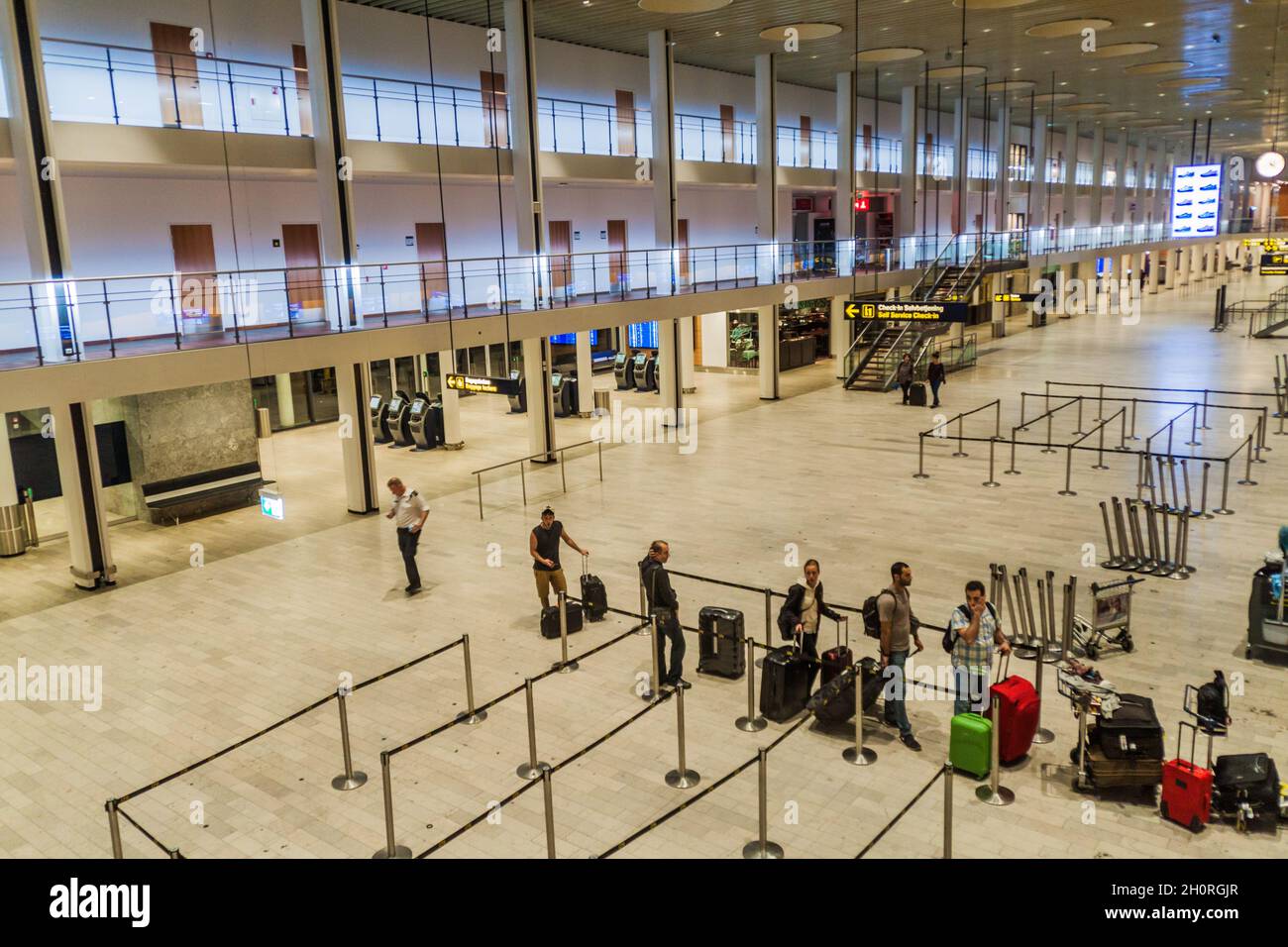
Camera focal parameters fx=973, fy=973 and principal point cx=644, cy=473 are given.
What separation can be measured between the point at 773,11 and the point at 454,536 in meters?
14.0

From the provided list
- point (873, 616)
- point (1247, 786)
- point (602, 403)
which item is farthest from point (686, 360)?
point (1247, 786)

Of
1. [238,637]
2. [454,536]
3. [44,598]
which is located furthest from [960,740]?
[44,598]

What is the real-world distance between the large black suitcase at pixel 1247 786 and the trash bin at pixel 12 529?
1683 cm

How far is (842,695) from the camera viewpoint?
28.8 feet

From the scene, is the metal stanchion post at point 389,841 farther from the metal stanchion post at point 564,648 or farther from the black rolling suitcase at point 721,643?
the black rolling suitcase at point 721,643

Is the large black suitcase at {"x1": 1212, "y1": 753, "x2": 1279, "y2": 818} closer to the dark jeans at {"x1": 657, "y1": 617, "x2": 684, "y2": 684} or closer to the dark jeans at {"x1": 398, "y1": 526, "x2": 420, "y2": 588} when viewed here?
the dark jeans at {"x1": 657, "y1": 617, "x2": 684, "y2": 684}

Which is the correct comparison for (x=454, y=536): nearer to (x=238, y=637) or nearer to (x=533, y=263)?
(x=238, y=637)

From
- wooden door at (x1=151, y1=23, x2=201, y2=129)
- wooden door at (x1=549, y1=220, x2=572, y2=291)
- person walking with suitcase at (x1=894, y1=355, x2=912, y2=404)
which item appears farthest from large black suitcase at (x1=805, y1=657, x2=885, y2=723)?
person walking with suitcase at (x1=894, y1=355, x2=912, y2=404)

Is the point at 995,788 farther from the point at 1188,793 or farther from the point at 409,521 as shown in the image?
the point at 409,521

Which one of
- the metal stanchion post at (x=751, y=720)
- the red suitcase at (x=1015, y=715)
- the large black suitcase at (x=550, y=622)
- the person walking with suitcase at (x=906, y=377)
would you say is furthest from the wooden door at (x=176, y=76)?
the person walking with suitcase at (x=906, y=377)

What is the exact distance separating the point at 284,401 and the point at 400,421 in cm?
458

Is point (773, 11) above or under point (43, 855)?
above

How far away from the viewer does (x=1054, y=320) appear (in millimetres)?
45281
